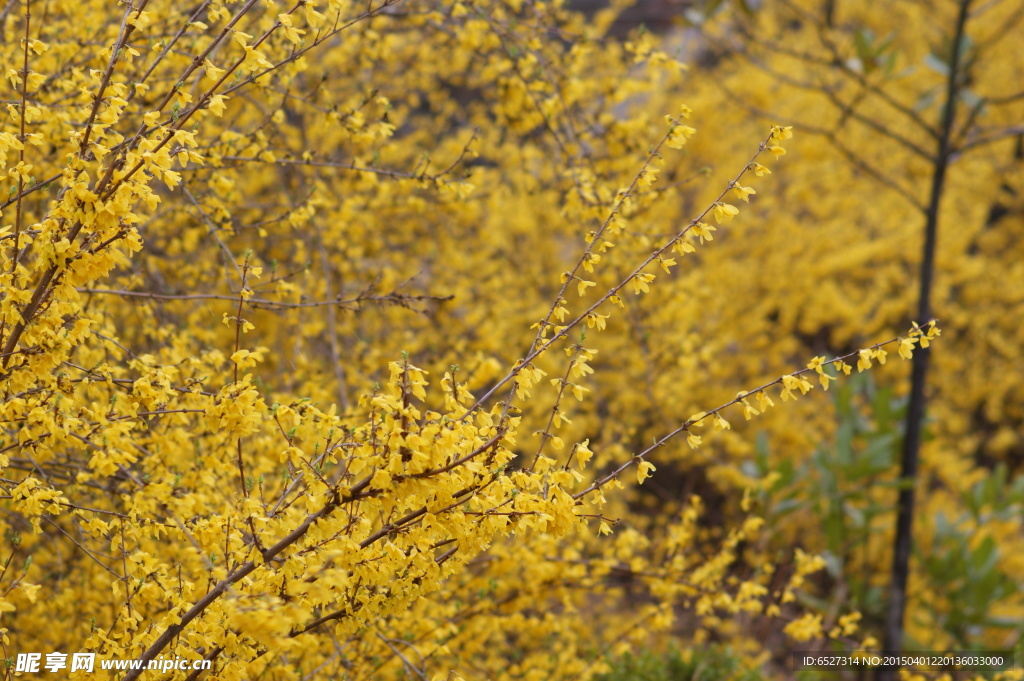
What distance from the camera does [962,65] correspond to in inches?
194

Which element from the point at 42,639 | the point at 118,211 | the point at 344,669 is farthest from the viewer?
the point at 42,639

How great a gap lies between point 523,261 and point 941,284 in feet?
15.9

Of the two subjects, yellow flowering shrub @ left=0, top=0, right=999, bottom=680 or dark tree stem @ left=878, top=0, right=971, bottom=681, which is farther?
dark tree stem @ left=878, top=0, right=971, bottom=681

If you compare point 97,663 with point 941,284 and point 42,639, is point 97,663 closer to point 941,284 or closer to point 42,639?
point 42,639

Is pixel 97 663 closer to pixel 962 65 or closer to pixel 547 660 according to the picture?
pixel 547 660

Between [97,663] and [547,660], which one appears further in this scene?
[547,660]

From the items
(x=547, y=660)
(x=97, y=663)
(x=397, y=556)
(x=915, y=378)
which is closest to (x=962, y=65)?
(x=915, y=378)

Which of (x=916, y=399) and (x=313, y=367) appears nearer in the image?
(x=313, y=367)

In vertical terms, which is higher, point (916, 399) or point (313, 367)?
point (916, 399)

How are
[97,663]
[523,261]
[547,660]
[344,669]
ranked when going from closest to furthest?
→ [97,663], [344,669], [547,660], [523,261]

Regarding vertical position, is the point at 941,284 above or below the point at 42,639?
above

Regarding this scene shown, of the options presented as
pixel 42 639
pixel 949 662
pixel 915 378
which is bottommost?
pixel 42 639

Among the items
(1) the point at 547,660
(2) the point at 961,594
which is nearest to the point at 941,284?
(2) the point at 961,594

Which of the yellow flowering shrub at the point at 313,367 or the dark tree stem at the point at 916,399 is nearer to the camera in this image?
the yellow flowering shrub at the point at 313,367
